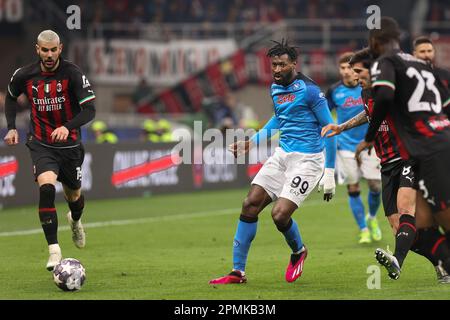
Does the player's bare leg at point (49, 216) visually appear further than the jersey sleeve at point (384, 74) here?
Yes

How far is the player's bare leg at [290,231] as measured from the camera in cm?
1054

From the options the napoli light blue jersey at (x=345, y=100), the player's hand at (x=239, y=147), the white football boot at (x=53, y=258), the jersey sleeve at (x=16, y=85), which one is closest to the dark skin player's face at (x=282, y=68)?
the player's hand at (x=239, y=147)

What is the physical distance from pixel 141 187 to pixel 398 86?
50.1ft

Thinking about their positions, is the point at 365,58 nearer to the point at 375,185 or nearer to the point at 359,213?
the point at 375,185

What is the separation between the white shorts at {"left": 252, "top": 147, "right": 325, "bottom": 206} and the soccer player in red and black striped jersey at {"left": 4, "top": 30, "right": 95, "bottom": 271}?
2.21 m

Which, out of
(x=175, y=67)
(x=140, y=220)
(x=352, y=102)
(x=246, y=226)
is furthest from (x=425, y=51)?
(x=175, y=67)

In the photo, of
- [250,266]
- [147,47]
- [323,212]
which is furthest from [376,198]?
[147,47]

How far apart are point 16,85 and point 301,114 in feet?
11.2

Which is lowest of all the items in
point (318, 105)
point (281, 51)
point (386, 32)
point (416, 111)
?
point (318, 105)

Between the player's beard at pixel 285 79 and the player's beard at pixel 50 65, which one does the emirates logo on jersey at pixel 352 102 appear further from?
the player's beard at pixel 50 65

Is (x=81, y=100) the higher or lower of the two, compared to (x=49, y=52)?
lower

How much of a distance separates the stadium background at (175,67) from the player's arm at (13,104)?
25.7 ft

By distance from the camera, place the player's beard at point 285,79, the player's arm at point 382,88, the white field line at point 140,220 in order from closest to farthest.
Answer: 1. the player's arm at point 382,88
2. the player's beard at point 285,79
3. the white field line at point 140,220

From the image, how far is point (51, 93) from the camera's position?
11758mm
